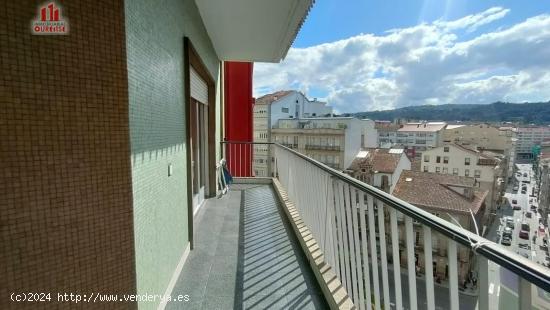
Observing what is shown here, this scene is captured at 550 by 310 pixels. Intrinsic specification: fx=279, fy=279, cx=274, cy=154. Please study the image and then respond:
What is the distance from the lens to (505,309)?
77 centimetres

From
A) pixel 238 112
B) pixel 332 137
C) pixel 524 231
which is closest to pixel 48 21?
pixel 238 112

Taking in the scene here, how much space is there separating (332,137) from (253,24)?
52.6 ft

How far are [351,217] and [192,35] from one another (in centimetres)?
270

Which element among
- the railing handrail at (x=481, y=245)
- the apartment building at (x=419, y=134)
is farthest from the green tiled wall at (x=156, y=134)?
the apartment building at (x=419, y=134)

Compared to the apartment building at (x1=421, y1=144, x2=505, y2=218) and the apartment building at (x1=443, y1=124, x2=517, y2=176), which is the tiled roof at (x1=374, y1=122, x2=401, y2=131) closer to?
the apartment building at (x1=443, y1=124, x2=517, y2=176)

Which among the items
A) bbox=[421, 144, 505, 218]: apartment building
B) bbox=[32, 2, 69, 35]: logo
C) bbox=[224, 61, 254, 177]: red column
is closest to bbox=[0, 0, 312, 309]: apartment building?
bbox=[32, 2, 69, 35]: logo

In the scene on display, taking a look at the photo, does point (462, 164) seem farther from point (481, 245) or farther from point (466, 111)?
point (466, 111)

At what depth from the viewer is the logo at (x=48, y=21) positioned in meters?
1.22

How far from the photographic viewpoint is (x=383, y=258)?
1.41 meters

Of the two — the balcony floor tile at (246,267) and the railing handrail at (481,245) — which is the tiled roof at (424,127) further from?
the railing handrail at (481,245)

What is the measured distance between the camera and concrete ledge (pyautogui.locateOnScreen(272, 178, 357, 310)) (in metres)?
1.98

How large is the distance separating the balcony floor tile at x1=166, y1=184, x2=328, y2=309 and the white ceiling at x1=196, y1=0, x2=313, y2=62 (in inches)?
111

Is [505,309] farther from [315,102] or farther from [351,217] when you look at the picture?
[315,102]

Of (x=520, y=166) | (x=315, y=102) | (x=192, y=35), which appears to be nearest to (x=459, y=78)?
(x=520, y=166)
